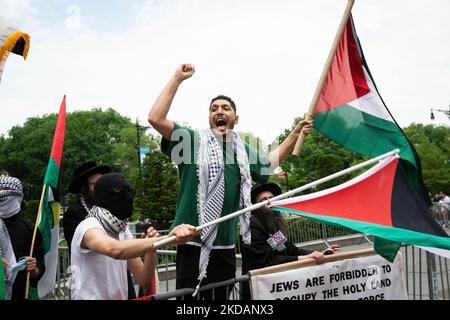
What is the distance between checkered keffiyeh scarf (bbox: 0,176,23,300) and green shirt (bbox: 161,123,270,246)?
1843 millimetres

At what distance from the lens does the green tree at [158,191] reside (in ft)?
65.8

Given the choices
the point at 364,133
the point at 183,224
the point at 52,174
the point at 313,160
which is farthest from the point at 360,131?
the point at 313,160

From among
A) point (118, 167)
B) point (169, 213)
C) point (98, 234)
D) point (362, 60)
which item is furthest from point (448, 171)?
point (98, 234)

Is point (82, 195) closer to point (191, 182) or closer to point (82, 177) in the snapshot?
point (82, 177)

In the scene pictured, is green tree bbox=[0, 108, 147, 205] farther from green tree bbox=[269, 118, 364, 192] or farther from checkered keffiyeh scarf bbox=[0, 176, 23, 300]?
checkered keffiyeh scarf bbox=[0, 176, 23, 300]

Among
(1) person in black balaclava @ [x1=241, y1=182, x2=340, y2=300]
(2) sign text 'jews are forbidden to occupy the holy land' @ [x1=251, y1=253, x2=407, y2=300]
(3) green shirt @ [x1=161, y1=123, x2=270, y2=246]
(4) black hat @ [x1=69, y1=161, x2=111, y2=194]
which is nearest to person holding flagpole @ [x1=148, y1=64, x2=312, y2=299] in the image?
(3) green shirt @ [x1=161, y1=123, x2=270, y2=246]

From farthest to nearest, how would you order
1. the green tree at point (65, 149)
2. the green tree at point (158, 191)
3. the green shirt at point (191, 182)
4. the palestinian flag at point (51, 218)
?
the green tree at point (65, 149) → the green tree at point (158, 191) → the palestinian flag at point (51, 218) → the green shirt at point (191, 182)

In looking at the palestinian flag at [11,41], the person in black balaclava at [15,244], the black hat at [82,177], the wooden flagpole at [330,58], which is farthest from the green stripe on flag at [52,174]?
the wooden flagpole at [330,58]

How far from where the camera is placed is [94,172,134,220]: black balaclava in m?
2.70

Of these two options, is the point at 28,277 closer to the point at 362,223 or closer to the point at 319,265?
the point at 319,265

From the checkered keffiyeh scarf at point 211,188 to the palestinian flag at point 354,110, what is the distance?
1.45 m

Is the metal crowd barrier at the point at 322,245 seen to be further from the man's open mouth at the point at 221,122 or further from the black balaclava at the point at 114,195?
the man's open mouth at the point at 221,122

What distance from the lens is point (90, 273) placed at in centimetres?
265

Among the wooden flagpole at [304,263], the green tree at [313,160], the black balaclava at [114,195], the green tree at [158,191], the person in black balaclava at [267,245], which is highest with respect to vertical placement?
the green tree at [313,160]
